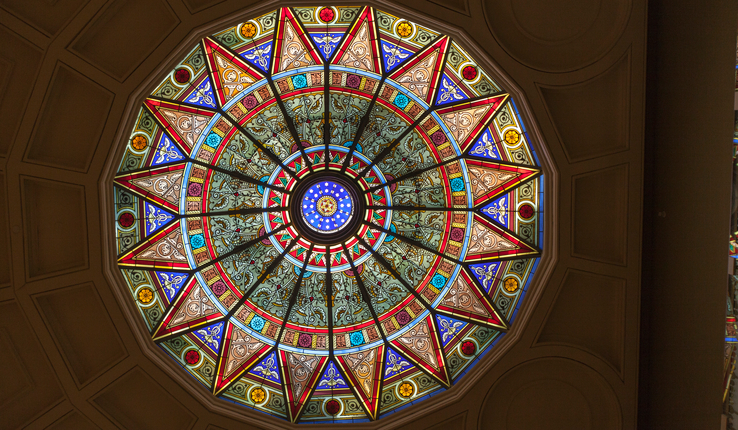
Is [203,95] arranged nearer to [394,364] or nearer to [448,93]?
[448,93]

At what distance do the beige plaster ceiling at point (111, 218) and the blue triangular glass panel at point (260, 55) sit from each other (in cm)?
95

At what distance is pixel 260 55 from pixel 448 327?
19.4ft

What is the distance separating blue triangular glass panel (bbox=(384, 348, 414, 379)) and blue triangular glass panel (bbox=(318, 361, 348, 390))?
0.85 m

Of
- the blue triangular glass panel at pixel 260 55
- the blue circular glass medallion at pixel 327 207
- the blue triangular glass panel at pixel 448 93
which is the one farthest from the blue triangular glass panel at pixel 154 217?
the blue triangular glass panel at pixel 448 93

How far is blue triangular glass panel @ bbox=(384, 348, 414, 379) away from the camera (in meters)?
8.69

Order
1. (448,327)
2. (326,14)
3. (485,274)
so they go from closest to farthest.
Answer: (326,14) → (485,274) → (448,327)

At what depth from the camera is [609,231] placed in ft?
25.1

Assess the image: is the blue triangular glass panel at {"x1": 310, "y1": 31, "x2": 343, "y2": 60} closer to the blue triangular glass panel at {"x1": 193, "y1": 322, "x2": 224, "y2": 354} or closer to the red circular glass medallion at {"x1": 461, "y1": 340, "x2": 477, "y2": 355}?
the blue triangular glass panel at {"x1": 193, "y1": 322, "x2": 224, "y2": 354}

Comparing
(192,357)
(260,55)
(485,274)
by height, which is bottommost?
(192,357)

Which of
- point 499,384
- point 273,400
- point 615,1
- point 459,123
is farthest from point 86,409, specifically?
point 615,1

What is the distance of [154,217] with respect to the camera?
8.13m

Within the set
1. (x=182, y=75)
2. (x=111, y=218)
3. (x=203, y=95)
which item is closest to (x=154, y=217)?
(x=111, y=218)

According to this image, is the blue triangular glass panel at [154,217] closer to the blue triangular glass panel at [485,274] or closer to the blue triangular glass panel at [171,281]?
the blue triangular glass panel at [171,281]

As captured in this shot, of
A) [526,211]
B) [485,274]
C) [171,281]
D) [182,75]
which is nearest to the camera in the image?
[182,75]
